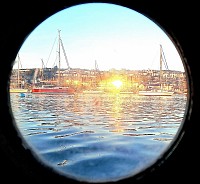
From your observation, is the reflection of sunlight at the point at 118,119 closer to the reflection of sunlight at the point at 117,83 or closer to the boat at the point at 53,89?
the boat at the point at 53,89

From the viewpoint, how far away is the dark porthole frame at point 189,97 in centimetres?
139

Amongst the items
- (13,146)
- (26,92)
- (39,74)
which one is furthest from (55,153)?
(26,92)

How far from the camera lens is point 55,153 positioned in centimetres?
523

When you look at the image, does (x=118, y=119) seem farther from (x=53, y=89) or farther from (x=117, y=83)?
(x=117, y=83)

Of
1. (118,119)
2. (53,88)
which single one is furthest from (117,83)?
(118,119)

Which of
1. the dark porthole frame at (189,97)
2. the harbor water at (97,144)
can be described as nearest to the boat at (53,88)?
the harbor water at (97,144)

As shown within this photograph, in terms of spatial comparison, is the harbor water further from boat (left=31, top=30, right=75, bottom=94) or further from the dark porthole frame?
boat (left=31, top=30, right=75, bottom=94)

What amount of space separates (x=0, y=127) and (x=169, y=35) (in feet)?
3.19

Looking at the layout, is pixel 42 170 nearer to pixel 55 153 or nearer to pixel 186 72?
pixel 186 72

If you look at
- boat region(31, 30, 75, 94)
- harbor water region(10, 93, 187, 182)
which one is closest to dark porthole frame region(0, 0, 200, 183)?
harbor water region(10, 93, 187, 182)

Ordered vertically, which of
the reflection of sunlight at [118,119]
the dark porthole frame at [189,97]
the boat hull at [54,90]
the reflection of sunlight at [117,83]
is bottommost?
the reflection of sunlight at [118,119]

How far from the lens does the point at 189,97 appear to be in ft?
4.78

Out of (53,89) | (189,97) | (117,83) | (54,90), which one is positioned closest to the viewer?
(189,97)

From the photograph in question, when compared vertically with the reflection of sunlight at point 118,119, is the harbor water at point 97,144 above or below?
above
